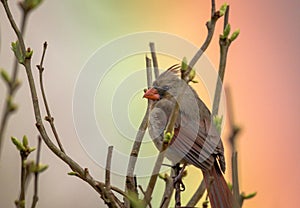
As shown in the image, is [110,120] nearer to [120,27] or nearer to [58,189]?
[58,189]

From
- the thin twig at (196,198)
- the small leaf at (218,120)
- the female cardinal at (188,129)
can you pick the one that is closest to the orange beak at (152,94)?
the female cardinal at (188,129)

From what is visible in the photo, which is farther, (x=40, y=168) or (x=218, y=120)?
(x=218, y=120)

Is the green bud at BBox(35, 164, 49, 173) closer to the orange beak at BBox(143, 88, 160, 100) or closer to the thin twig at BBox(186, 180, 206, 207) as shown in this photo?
the thin twig at BBox(186, 180, 206, 207)

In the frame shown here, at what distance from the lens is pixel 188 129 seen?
1.50 m

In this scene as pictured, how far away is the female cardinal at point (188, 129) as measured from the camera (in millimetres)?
1452

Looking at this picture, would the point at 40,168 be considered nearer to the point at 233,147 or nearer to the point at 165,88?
the point at 233,147

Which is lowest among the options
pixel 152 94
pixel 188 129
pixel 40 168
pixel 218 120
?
pixel 40 168

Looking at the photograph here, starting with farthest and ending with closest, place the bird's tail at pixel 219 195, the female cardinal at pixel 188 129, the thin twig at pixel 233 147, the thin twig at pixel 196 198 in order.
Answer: the female cardinal at pixel 188 129, the bird's tail at pixel 219 195, the thin twig at pixel 196 198, the thin twig at pixel 233 147

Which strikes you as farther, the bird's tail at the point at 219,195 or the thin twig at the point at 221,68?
the bird's tail at the point at 219,195

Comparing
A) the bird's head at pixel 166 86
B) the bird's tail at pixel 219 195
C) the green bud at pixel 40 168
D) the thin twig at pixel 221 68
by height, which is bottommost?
the green bud at pixel 40 168

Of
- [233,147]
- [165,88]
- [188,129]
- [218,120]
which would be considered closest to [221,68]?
[218,120]

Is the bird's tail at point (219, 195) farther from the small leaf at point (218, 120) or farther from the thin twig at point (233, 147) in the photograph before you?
the thin twig at point (233, 147)

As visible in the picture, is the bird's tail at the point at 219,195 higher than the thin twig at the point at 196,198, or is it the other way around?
the bird's tail at the point at 219,195

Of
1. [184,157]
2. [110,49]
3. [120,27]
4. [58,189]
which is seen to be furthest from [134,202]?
[120,27]
